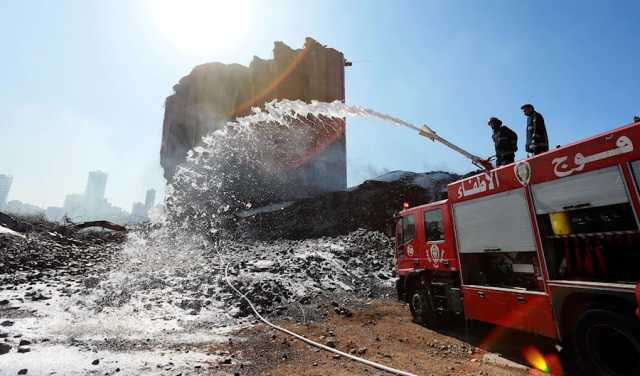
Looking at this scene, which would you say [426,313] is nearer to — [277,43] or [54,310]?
[54,310]

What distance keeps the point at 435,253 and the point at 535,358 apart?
2.86m

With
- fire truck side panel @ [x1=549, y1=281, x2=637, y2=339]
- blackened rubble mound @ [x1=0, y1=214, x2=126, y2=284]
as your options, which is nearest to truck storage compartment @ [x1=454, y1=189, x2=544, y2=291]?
fire truck side panel @ [x1=549, y1=281, x2=637, y2=339]

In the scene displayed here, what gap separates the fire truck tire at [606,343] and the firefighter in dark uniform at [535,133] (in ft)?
12.2

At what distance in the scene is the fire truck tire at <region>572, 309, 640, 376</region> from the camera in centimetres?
425

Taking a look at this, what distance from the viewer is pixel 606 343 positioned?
460 centimetres

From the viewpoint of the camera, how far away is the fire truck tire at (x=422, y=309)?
8.40 metres

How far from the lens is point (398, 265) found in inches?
390

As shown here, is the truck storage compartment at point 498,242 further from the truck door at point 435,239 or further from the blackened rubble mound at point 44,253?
the blackened rubble mound at point 44,253

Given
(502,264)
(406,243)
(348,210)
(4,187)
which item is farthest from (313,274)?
(4,187)

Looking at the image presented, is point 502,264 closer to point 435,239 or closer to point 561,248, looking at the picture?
point 561,248

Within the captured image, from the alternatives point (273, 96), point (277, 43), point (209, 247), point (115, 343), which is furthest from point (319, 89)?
point (115, 343)

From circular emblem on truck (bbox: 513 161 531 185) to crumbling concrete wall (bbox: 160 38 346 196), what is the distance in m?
38.0

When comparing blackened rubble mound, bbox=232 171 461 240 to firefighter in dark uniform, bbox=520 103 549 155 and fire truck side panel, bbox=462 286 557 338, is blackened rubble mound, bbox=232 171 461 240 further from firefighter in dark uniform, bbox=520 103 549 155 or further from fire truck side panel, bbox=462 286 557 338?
fire truck side panel, bbox=462 286 557 338

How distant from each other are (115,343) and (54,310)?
389 cm
